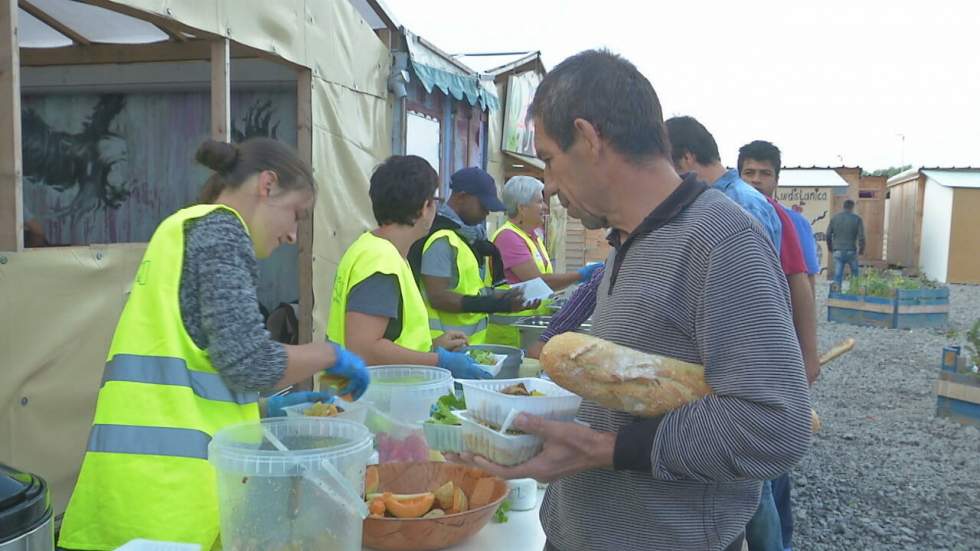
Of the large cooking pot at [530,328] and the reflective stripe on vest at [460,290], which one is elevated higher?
the reflective stripe on vest at [460,290]

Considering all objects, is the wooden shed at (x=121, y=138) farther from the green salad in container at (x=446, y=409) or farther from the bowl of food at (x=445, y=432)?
the bowl of food at (x=445, y=432)

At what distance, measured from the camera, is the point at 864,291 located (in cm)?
1300

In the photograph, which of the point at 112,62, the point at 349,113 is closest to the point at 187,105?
the point at 112,62

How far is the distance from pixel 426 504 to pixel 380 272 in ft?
3.77

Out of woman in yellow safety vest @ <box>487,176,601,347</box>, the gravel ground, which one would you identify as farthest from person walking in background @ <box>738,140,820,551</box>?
woman in yellow safety vest @ <box>487,176,601,347</box>

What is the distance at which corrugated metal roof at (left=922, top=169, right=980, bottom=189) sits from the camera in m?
20.2

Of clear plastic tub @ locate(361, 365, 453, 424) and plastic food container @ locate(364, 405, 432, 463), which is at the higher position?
clear plastic tub @ locate(361, 365, 453, 424)

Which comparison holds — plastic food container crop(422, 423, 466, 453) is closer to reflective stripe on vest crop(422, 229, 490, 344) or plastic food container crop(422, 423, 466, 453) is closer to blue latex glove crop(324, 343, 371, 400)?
blue latex glove crop(324, 343, 371, 400)

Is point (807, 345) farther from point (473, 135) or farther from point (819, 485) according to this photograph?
point (473, 135)

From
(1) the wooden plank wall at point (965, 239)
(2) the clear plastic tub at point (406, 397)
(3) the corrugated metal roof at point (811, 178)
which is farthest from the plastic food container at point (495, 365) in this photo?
(1) the wooden plank wall at point (965, 239)

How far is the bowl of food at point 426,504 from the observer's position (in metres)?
1.87

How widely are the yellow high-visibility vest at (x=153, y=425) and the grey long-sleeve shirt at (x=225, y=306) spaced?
0.09ft

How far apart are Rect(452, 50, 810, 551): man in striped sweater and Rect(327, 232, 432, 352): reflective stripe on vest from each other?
1458 millimetres

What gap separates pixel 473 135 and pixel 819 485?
544 cm
